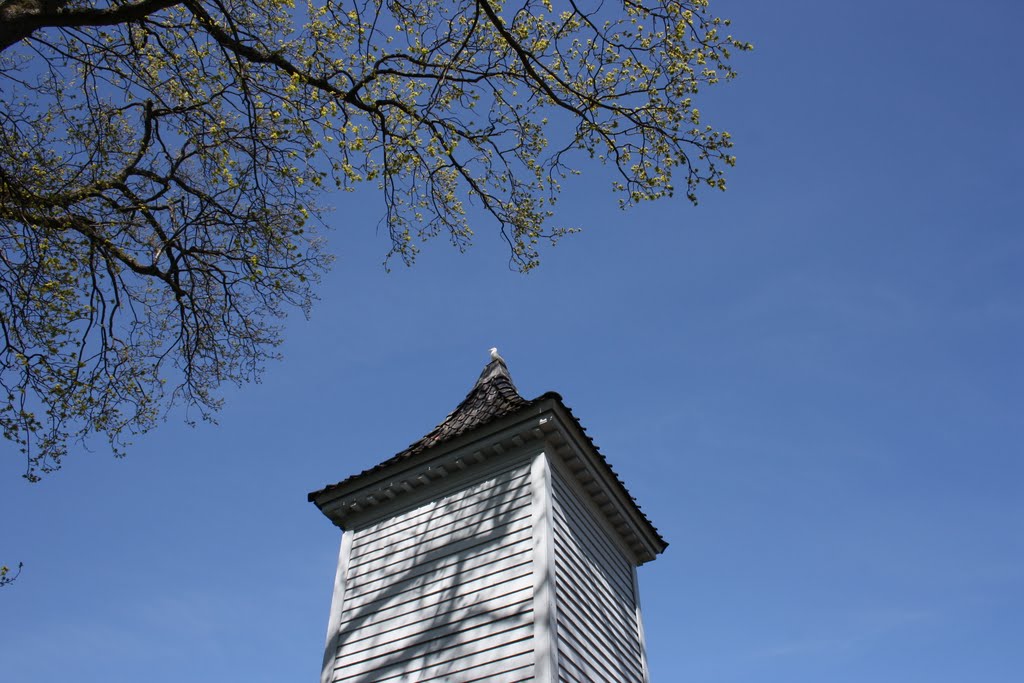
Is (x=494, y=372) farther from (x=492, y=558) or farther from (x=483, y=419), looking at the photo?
(x=492, y=558)

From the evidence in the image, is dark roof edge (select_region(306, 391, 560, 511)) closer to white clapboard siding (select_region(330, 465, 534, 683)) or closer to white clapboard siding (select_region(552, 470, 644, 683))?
white clapboard siding (select_region(330, 465, 534, 683))

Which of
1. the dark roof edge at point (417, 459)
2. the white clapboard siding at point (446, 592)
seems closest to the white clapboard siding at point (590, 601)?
the white clapboard siding at point (446, 592)

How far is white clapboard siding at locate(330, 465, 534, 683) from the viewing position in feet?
30.7

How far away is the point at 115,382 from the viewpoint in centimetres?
1100

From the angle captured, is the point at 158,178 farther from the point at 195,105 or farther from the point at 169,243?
the point at 195,105

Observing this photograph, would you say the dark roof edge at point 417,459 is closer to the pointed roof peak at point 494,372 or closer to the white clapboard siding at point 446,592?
the white clapboard siding at point 446,592

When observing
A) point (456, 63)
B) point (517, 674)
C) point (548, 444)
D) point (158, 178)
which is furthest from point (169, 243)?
point (517, 674)

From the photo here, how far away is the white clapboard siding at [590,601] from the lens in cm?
961

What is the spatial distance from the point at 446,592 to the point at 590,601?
202 cm

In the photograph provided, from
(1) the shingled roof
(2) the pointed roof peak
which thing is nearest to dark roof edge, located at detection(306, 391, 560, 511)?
(1) the shingled roof

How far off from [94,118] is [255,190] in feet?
8.64

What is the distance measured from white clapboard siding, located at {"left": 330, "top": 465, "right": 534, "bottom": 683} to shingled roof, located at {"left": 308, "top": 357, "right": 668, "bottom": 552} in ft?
2.69

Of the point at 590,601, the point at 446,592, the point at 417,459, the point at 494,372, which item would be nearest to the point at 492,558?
the point at 446,592

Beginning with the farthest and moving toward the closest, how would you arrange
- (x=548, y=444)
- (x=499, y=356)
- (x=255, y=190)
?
(x=499, y=356), (x=548, y=444), (x=255, y=190)
